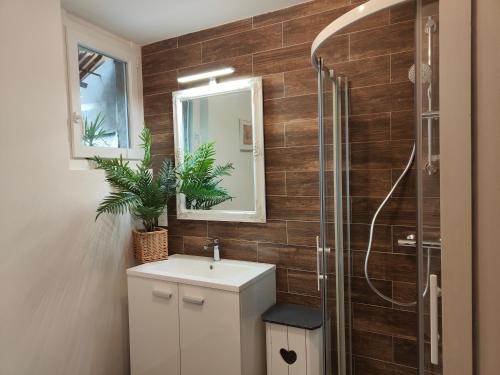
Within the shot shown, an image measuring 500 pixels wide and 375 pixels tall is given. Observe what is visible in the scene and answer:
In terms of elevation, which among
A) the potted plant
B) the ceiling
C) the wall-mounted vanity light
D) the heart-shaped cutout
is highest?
the ceiling

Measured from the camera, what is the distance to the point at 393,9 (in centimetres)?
96

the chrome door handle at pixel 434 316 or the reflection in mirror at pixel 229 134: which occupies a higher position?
the reflection in mirror at pixel 229 134

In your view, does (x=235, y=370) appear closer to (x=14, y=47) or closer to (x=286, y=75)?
(x=286, y=75)

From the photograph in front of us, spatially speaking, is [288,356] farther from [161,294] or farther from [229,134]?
[229,134]

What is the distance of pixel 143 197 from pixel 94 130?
546mm

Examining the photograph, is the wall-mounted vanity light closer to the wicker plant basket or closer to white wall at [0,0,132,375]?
white wall at [0,0,132,375]

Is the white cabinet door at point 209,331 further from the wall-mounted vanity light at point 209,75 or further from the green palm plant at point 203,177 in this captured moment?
the wall-mounted vanity light at point 209,75

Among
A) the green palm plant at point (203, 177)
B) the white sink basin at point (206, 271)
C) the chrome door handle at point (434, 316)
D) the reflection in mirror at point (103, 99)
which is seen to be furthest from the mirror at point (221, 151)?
the chrome door handle at point (434, 316)

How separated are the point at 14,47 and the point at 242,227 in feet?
5.08

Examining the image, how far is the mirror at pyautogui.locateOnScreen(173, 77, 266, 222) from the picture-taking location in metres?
2.09

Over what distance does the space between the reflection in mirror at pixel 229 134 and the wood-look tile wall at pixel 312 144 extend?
132mm

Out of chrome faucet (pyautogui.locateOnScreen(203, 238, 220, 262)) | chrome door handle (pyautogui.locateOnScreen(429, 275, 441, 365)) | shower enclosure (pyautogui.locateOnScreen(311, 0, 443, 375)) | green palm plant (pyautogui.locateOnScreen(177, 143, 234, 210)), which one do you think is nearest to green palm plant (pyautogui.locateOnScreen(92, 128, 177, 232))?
green palm plant (pyautogui.locateOnScreen(177, 143, 234, 210))

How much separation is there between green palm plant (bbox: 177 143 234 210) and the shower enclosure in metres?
0.89

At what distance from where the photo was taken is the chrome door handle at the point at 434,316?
84 centimetres
